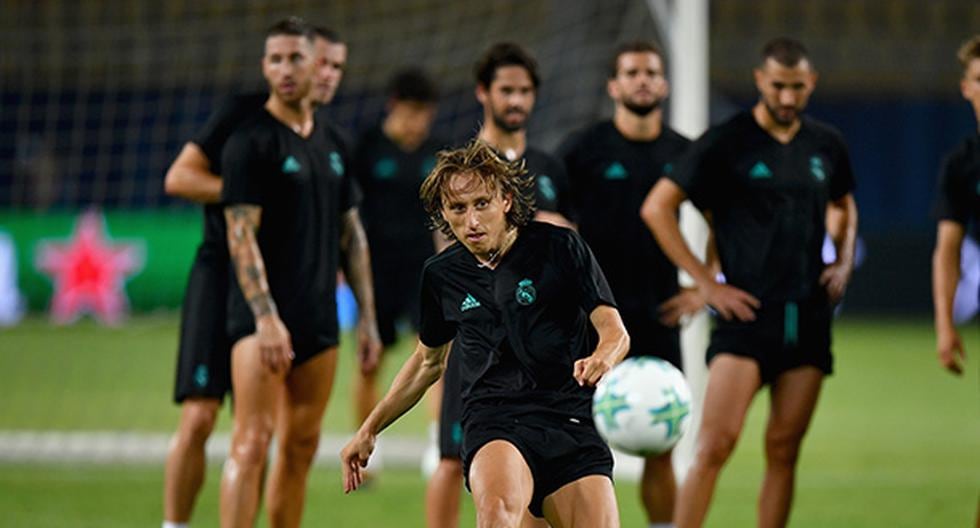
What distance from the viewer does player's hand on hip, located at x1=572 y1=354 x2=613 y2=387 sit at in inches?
198

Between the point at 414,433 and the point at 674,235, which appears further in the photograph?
the point at 414,433

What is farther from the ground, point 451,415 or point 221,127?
point 221,127

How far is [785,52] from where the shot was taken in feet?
24.1

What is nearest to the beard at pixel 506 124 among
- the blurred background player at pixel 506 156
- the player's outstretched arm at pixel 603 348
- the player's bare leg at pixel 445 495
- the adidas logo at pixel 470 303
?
the blurred background player at pixel 506 156

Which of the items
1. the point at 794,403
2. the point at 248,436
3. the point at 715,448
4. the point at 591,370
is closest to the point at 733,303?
the point at 794,403

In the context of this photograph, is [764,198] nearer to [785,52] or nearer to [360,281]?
[785,52]

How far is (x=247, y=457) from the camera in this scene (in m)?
6.95

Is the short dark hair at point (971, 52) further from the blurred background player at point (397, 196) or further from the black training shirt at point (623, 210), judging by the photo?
the blurred background player at point (397, 196)

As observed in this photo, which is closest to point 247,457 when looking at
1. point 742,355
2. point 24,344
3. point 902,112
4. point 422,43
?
point 742,355

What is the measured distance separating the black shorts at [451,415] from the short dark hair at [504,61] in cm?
132

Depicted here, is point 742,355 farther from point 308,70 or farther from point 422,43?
point 422,43

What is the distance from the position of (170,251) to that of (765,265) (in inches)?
681

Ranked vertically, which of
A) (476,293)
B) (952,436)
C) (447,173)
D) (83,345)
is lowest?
(83,345)

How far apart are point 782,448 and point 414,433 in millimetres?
6566
